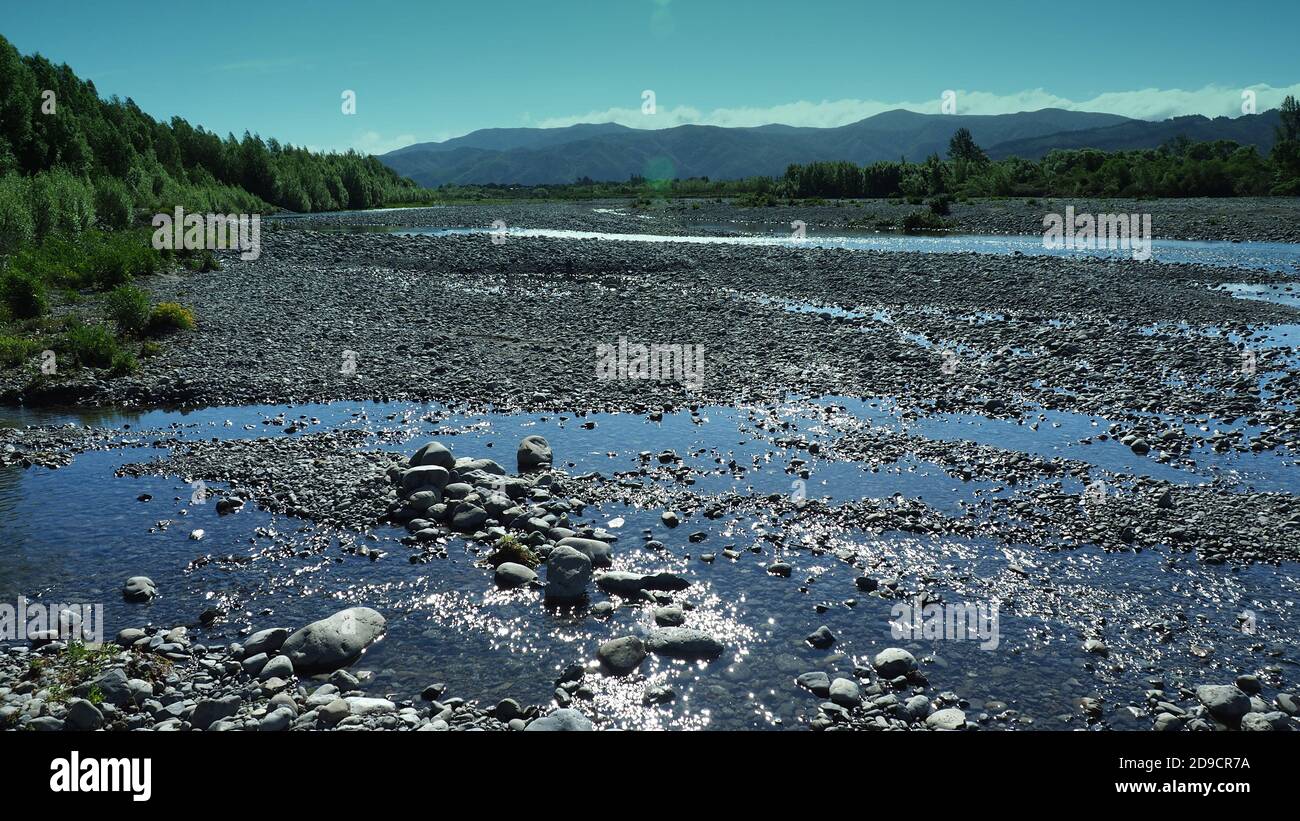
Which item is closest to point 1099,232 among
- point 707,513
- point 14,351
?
point 707,513

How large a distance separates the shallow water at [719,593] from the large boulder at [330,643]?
21cm

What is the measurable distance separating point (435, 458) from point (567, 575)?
476 cm

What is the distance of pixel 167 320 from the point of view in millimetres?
25672

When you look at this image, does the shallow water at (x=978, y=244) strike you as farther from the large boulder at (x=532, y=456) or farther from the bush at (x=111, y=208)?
the large boulder at (x=532, y=456)

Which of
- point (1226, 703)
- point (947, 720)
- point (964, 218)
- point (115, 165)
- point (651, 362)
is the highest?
point (115, 165)

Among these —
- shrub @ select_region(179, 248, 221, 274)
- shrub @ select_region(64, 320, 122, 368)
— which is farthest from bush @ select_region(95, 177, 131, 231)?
shrub @ select_region(64, 320, 122, 368)

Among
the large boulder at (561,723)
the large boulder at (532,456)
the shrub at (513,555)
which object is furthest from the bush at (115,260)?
the large boulder at (561,723)

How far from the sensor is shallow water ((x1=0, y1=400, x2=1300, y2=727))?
852 centimetres

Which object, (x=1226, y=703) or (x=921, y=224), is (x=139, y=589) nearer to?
(x=1226, y=703)

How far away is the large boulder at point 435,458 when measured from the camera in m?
14.1

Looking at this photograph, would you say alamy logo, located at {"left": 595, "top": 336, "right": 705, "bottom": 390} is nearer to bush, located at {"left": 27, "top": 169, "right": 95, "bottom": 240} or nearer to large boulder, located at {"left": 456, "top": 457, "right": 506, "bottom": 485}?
large boulder, located at {"left": 456, "top": 457, "right": 506, "bottom": 485}

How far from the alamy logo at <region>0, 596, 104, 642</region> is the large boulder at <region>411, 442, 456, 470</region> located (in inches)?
207

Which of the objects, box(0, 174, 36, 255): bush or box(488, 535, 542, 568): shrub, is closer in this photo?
box(488, 535, 542, 568): shrub

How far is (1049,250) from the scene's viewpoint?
4694 centimetres
